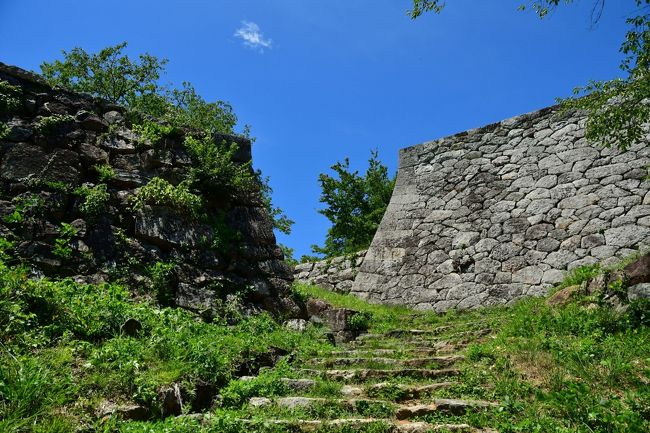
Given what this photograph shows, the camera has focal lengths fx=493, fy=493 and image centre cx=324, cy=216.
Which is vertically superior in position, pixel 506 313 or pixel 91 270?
pixel 91 270

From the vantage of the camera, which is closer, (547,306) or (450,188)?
(547,306)

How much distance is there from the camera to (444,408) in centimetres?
411

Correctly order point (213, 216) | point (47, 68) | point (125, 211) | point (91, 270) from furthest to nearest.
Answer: point (47, 68)
point (213, 216)
point (125, 211)
point (91, 270)

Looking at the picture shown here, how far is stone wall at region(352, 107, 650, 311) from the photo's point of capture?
30.4 ft

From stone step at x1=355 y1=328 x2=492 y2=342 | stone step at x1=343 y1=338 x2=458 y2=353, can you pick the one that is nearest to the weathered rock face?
stone step at x1=355 y1=328 x2=492 y2=342

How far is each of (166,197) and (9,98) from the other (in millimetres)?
2623

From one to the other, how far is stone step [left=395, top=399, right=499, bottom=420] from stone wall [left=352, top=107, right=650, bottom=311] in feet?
19.0

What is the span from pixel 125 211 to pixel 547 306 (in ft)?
20.4

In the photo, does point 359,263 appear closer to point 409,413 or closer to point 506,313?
point 506,313

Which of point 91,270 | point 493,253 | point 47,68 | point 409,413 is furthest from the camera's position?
point 47,68

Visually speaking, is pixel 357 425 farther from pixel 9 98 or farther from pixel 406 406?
pixel 9 98

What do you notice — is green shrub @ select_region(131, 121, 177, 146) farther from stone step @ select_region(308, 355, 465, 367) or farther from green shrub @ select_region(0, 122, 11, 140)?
stone step @ select_region(308, 355, 465, 367)

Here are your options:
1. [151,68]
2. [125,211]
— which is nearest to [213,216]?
[125,211]

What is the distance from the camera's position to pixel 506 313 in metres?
8.37
